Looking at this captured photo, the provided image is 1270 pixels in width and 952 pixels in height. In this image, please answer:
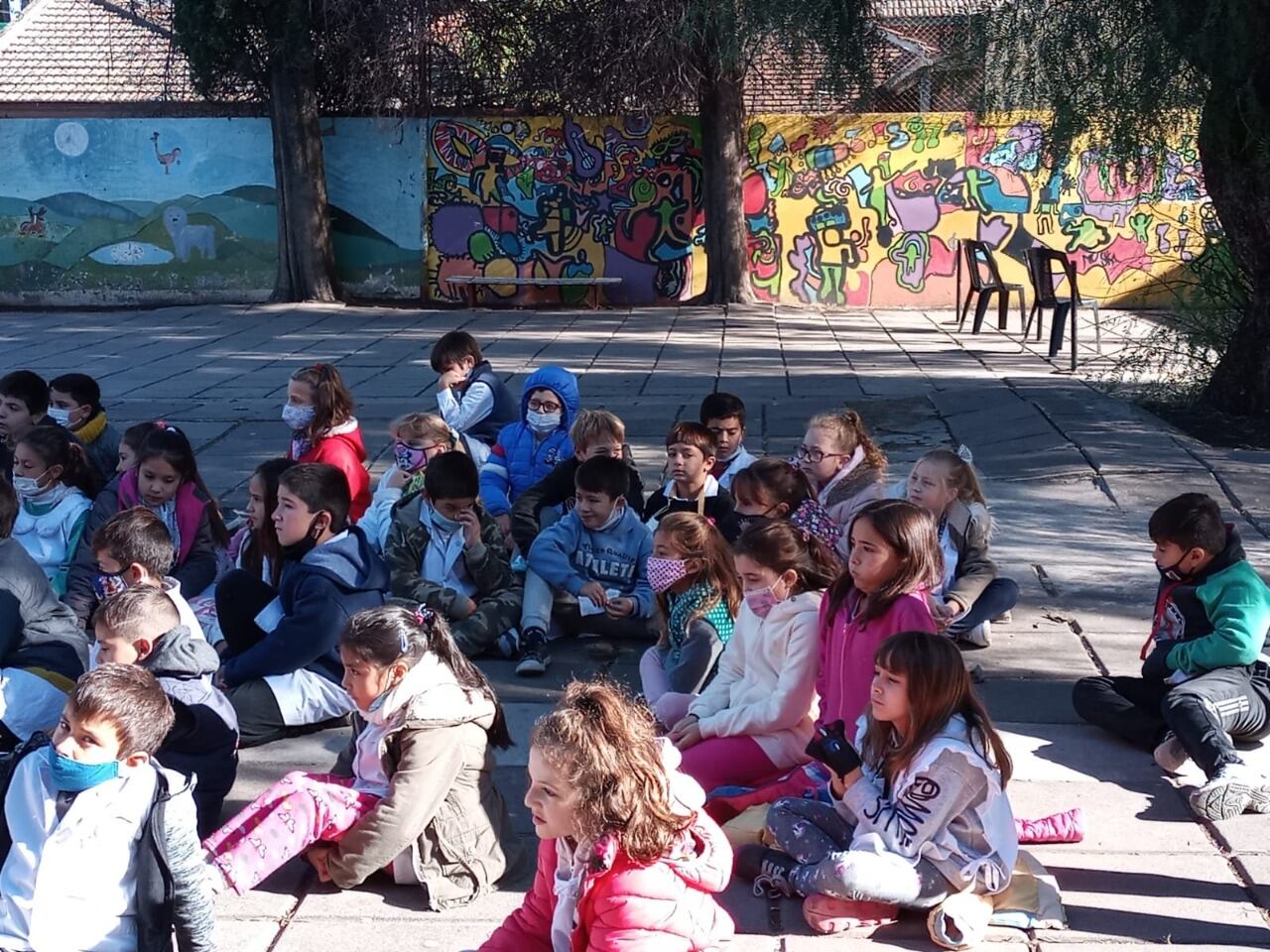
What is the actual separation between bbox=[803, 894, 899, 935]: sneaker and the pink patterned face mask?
1.59m

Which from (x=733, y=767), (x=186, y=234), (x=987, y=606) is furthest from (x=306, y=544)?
(x=186, y=234)

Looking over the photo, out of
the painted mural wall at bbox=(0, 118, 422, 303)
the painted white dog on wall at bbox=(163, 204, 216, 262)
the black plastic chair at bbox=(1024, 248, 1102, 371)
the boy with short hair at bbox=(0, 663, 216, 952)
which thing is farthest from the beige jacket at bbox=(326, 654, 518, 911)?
the painted white dog on wall at bbox=(163, 204, 216, 262)

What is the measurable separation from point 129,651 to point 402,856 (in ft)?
2.94

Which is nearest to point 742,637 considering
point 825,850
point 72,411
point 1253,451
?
point 825,850

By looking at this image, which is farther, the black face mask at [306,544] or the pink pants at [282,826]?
the black face mask at [306,544]

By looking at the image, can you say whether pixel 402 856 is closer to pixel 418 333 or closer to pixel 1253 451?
pixel 1253 451

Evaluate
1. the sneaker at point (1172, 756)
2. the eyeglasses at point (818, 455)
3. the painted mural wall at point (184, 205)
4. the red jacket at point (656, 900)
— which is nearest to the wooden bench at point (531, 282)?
the painted mural wall at point (184, 205)

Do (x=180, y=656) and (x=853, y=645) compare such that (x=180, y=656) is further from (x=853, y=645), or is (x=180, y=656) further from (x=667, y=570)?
(x=853, y=645)

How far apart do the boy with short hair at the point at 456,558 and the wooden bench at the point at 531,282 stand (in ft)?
47.0

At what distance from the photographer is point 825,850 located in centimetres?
364

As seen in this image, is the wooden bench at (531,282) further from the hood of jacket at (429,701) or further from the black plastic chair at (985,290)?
the hood of jacket at (429,701)

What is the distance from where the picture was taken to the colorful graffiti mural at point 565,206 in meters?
19.8

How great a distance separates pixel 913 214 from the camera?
64.3 ft

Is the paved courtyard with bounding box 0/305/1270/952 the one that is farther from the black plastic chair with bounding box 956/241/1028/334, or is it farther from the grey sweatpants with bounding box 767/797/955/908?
the black plastic chair with bounding box 956/241/1028/334
